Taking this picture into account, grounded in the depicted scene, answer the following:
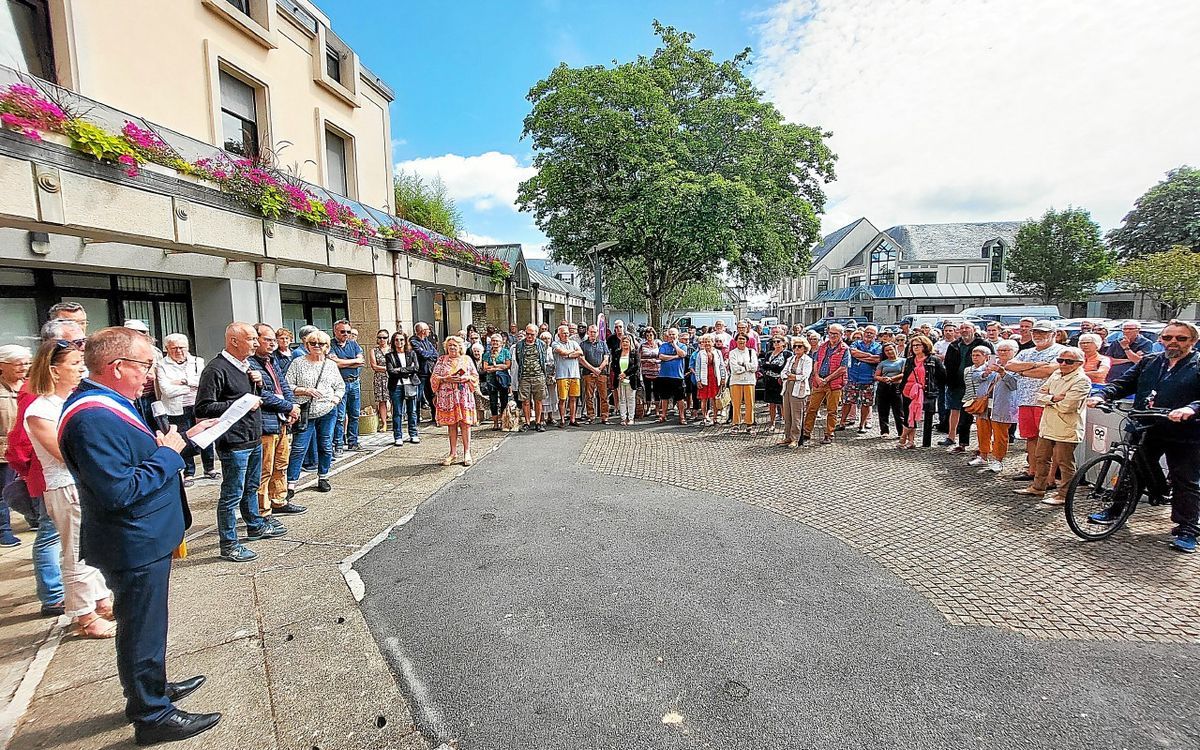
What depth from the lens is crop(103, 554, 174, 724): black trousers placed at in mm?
2408

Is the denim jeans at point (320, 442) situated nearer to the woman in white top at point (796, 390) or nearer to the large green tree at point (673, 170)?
the woman in white top at point (796, 390)

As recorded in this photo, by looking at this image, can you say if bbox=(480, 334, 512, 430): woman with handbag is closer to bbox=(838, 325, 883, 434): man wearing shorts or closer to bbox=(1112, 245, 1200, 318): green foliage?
bbox=(838, 325, 883, 434): man wearing shorts

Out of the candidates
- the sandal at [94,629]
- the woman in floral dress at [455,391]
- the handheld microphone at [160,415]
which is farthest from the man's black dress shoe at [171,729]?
the woman in floral dress at [455,391]

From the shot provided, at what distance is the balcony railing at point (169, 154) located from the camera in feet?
16.4

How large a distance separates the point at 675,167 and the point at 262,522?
50.7 feet

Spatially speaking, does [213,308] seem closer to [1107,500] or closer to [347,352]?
[347,352]

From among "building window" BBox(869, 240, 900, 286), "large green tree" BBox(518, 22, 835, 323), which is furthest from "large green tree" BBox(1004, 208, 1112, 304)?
"large green tree" BBox(518, 22, 835, 323)

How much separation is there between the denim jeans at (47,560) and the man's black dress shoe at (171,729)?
184cm

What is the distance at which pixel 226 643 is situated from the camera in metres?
3.31

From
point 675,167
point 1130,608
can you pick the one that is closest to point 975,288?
point 675,167

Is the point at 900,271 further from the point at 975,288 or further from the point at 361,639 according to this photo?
the point at 361,639

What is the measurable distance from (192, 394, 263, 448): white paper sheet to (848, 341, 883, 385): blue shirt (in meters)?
9.25

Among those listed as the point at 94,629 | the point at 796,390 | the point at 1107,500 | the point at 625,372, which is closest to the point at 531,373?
the point at 625,372

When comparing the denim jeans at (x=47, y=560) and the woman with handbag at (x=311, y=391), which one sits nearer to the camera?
the denim jeans at (x=47, y=560)
